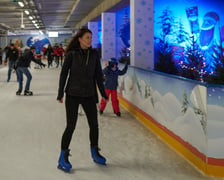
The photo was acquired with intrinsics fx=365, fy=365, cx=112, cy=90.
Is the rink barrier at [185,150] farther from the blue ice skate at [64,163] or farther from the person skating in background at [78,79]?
the blue ice skate at [64,163]

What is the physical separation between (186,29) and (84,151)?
545 cm

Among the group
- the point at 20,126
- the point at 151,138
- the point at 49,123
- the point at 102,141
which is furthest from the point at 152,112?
the point at 20,126

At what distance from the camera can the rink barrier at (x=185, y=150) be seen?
11.5ft

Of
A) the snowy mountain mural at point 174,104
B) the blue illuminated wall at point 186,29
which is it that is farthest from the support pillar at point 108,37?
the snowy mountain mural at point 174,104

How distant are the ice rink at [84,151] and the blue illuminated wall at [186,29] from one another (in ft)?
7.63

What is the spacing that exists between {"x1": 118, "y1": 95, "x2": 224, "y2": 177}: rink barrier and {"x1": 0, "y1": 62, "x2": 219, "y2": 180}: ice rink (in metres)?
0.08

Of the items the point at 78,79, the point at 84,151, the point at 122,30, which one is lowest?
the point at 84,151

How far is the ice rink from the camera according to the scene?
3611mm

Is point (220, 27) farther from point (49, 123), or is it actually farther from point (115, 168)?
point (115, 168)

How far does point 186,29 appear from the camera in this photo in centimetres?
891

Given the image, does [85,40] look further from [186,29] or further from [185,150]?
[186,29]

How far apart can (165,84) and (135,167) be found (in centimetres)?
151

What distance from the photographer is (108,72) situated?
6.71 m

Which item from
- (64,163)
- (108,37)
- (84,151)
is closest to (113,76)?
(84,151)
